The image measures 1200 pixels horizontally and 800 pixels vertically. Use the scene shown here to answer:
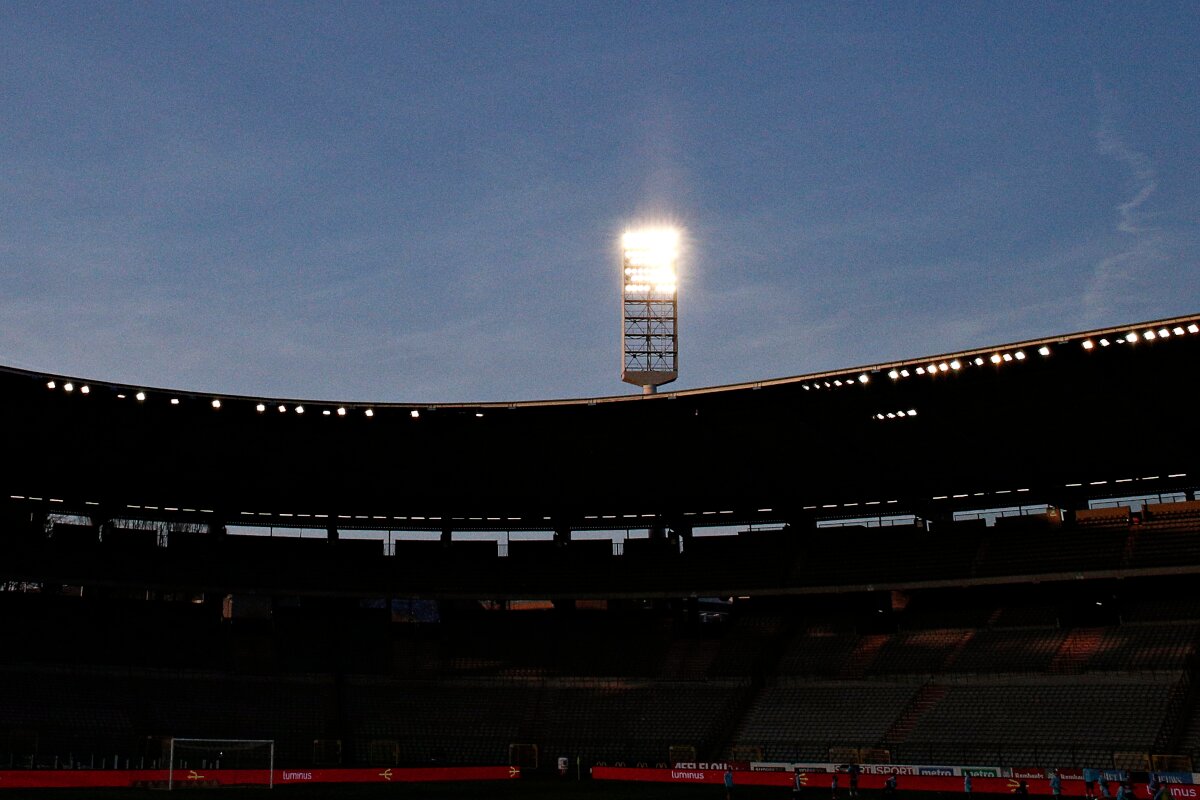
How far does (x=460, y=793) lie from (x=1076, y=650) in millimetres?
27070

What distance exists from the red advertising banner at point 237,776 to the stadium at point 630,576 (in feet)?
5.48

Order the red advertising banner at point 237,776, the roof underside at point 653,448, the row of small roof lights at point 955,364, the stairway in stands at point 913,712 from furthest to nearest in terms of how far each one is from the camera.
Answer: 1. the stairway in stands at point 913,712
2. the roof underside at point 653,448
3. the red advertising banner at point 237,776
4. the row of small roof lights at point 955,364

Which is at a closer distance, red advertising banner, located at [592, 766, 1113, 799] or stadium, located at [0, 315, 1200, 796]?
red advertising banner, located at [592, 766, 1113, 799]

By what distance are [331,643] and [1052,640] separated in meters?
35.4

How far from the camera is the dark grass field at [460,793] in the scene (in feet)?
127

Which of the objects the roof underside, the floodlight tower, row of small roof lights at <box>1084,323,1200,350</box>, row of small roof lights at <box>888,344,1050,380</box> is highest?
the floodlight tower

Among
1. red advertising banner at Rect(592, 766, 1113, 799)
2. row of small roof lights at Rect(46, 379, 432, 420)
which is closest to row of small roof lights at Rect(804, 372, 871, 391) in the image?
red advertising banner at Rect(592, 766, 1113, 799)

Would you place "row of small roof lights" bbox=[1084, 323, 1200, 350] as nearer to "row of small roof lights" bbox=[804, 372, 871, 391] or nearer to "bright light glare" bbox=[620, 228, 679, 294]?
"row of small roof lights" bbox=[804, 372, 871, 391]

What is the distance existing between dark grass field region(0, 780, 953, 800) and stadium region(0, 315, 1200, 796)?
4.61 m

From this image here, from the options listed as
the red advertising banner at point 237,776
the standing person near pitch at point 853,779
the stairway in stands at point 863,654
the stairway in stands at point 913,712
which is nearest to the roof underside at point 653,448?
the stairway in stands at point 863,654

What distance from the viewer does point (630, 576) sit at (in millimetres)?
62188

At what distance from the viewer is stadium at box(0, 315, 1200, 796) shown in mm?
47438

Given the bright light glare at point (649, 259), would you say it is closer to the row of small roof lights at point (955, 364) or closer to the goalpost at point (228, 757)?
the row of small roof lights at point (955, 364)

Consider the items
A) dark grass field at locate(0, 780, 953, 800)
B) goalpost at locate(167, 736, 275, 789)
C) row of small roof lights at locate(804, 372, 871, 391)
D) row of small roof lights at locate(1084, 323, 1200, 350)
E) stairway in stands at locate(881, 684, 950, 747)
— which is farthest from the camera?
stairway in stands at locate(881, 684, 950, 747)
